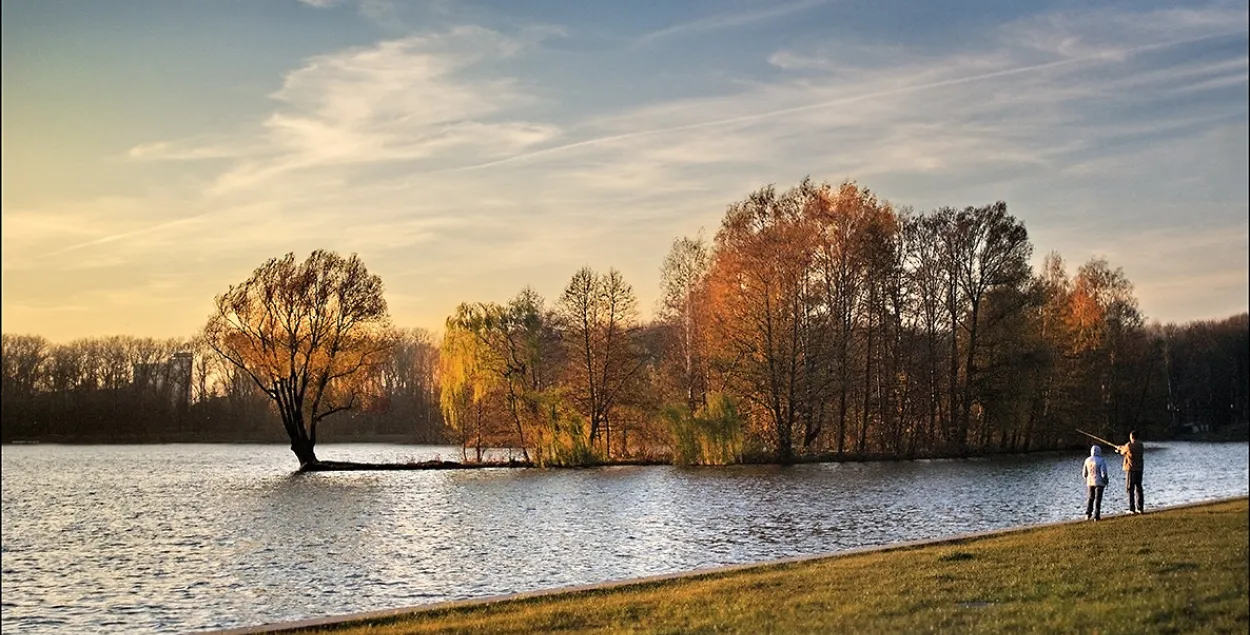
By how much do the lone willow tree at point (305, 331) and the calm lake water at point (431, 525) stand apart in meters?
7.09

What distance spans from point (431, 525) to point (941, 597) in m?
18.7

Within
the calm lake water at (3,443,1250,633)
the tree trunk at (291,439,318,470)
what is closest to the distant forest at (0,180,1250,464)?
the calm lake water at (3,443,1250,633)

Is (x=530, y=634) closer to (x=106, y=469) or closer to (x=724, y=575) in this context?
(x=724, y=575)

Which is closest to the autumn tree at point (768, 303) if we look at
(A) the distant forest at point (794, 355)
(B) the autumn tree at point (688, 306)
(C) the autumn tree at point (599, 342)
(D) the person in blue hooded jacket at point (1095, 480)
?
(A) the distant forest at point (794, 355)

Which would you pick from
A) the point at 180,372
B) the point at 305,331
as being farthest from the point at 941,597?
the point at 180,372

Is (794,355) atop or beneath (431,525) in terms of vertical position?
atop

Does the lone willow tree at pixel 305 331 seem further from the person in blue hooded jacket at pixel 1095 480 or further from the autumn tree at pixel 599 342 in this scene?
the person in blue hooded jacket at pixel 1095 480

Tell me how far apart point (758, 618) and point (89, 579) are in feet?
49.6

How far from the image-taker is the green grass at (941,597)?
11.0 meters

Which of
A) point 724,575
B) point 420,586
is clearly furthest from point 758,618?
point 420,586

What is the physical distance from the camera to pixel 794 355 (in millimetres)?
57312

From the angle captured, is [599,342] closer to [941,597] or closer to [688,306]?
[688,306]

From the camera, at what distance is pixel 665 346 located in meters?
69.3

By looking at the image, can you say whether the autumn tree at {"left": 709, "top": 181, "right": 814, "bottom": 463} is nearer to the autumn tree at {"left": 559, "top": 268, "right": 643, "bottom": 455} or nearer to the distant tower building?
the autumn tree at {"left": 559, "top": 268, "right": 643, "bottom": 455}
